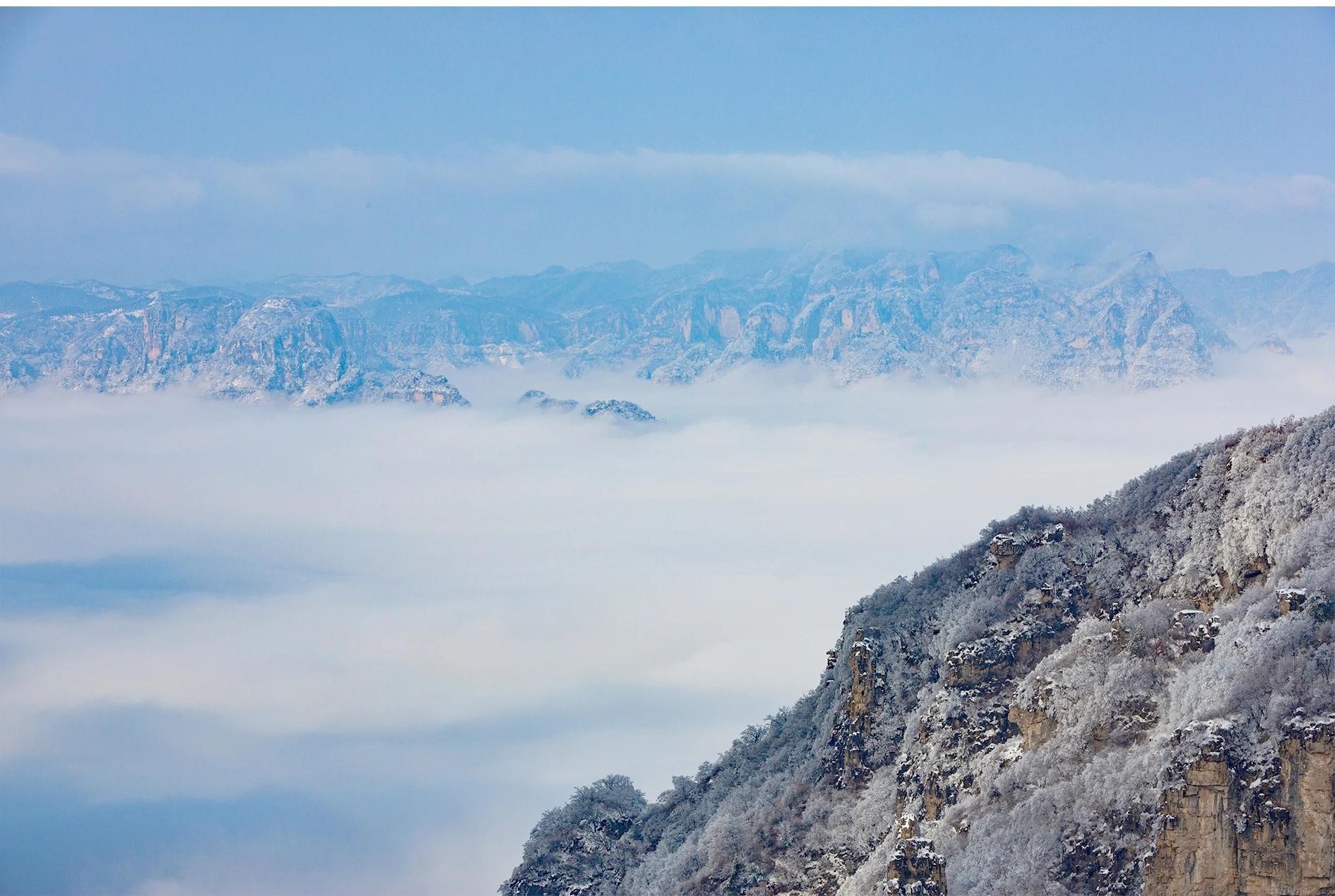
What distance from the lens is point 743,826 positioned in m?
101

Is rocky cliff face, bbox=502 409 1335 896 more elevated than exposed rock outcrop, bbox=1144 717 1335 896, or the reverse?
rocky cliff face, bbox=502 409 1335 896

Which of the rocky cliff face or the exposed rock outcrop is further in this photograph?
the rocky cliff face

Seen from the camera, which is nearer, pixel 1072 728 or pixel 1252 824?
pixel 1252 824

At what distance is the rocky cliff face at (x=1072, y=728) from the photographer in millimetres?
60094

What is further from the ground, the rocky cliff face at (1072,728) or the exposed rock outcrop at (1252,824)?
the rocky cliff face at (1072,728)

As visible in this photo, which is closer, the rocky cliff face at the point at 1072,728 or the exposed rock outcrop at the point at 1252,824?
the exposed rock outcrop at the point at 1252,824

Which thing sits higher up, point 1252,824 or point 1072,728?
point 1072,728

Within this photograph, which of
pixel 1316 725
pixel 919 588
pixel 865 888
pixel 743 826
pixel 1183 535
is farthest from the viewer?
pixel 919 588

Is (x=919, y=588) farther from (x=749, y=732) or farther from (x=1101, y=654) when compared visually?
(x=1101, y=654)

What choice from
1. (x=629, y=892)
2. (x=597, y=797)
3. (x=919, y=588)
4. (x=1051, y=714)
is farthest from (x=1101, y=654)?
(x=597, y=797)

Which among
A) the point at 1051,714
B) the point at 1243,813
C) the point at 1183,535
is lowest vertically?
the point at 1243,813

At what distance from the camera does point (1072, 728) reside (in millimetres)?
78750

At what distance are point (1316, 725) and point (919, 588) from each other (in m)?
54.6

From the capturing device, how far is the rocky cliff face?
60094mm
